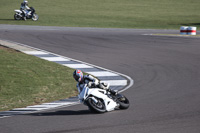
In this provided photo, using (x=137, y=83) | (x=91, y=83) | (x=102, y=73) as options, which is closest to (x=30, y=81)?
(x=102, y=73)

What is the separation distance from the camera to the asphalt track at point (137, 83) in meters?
8.97

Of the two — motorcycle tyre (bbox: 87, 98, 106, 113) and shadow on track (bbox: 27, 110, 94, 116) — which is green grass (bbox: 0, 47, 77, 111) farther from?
motorcycle tyre (bbox: 87, 98, 106, 113)

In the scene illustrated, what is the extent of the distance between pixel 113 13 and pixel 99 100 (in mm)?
43668

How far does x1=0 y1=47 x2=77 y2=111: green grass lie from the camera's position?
13.4m

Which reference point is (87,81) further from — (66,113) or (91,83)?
(66,113)

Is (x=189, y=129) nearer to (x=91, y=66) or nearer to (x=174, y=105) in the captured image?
(x=174, y=105)

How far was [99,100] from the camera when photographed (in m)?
10.6

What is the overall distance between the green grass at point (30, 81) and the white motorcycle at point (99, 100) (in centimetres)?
294

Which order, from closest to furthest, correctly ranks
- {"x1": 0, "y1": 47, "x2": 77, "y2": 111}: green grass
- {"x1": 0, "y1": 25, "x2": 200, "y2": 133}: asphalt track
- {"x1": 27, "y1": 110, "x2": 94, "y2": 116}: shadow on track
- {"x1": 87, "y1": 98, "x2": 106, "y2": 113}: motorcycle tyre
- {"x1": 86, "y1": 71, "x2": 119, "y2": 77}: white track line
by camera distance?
{"x1": 0, "y1": 25, "x2": 200, "y2": 133}: asphalt track < {"x1": 87, "y1": 98, "x2": 106, "y2": 113}: motorcycle tyre < {"x1": 27, "y1": 110, "x2": 94, "y2": 116}: shadow on track < {"x1": 0, "y1": 47, "x2": 77, "y2": 111}: green grass < {"x1": 86, "y1": 71, "x2": 119, "y2": 77}: white track line

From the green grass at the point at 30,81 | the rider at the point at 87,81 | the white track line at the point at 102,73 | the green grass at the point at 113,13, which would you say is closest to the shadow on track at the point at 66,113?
the rider at the point at 87,81

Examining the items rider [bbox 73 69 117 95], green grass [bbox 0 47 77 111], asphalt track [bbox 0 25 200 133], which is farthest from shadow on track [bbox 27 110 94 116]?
green grass [bbox 0 47 77 111]

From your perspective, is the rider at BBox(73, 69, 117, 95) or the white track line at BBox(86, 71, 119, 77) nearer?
the rider at BBox(73, 69, 117, 95)

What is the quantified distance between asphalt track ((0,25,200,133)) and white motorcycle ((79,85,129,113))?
190 mm

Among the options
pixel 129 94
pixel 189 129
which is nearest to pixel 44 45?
pixel 129 94
